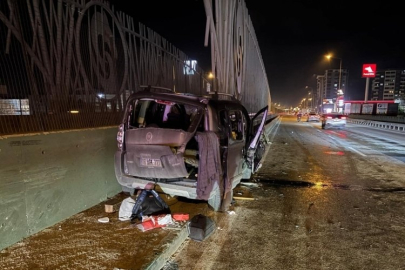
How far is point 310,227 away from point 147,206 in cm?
267

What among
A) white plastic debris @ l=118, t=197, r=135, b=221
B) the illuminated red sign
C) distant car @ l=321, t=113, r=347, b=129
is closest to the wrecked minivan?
white plastic debris @ l=118, t=197, r=135, b=221

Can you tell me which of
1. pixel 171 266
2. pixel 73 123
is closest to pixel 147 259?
pixel 171 266

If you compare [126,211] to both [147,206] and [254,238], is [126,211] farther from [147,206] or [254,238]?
[254,238]

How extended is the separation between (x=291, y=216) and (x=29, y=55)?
16.2 feet

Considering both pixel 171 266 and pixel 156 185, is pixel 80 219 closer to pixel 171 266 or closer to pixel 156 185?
pixel 156 185

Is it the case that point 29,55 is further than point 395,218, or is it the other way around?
point 395,218

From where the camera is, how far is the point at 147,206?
4.54 meters

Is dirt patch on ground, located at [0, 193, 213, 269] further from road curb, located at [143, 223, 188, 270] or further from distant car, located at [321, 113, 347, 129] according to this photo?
distant car, located at [321, 113, 347, 129]

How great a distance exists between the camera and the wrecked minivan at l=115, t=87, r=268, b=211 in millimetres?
4199

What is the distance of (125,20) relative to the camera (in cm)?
638

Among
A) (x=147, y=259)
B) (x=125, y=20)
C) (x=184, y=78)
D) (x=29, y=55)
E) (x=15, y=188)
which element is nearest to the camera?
(x=147, y=259)

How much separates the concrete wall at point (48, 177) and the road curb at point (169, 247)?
1.79 metres

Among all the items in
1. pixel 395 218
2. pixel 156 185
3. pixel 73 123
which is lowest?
pixel 395 218

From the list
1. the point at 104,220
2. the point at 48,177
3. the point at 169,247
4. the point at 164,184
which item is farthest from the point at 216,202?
the point at 48,177
